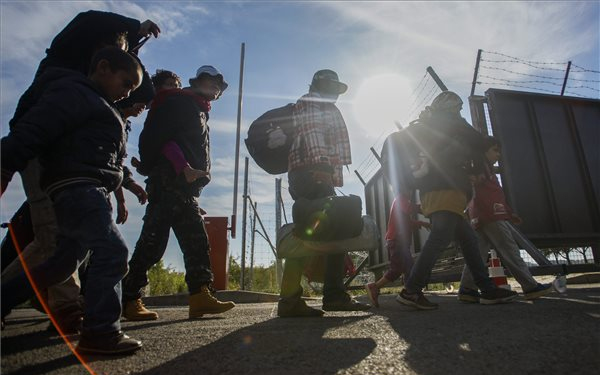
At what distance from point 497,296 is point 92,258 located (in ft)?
9.15

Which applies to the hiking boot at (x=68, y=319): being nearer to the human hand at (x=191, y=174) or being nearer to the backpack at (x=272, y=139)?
the human hand at (x=191, y=174)

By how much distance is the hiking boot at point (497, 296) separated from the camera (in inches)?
116

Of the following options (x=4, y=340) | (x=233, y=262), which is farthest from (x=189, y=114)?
(x=233, y=262)

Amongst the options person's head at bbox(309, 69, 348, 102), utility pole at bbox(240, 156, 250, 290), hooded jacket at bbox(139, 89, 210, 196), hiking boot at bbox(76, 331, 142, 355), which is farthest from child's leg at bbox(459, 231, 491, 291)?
utility pole at bbox(240, 156, 250, 290)

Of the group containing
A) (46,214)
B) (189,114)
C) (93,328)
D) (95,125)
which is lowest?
(93,328)

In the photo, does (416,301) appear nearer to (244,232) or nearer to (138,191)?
(138,191)

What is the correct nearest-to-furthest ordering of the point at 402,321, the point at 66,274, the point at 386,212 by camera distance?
the point at 66,274 → the point at 402,321 → the point at 386,212

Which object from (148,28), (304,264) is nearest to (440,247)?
(304,264)

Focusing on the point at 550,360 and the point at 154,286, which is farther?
the point at 154,286

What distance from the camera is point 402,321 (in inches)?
89.1

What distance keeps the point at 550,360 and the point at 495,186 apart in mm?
2641

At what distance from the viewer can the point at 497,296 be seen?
2965mm

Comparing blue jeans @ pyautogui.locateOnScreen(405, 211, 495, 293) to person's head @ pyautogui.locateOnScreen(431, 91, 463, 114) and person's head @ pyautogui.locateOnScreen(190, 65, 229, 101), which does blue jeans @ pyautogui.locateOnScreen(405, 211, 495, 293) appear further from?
person's head @ pyautogui.locateOnScreen(190, 65, 229, 101)

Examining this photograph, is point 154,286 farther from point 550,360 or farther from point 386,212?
point 550,360
